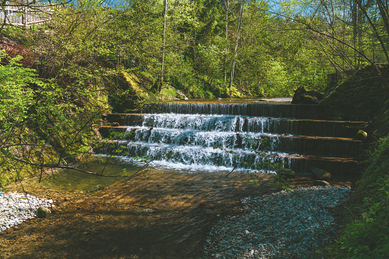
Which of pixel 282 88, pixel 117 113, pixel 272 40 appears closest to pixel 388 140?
pixel 117 113

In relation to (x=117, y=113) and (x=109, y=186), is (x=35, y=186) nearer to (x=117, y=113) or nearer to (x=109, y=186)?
(x=109, y=186)

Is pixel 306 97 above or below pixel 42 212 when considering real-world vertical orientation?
above

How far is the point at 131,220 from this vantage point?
471cm

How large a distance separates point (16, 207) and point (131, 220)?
2.66m

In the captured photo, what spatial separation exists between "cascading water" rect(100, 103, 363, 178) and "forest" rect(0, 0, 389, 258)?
133 cm

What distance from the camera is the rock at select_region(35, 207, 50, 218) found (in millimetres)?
4844

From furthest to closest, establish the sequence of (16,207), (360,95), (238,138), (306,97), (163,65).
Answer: (163,65) → (306,97) → (238,138) → (360,95) → (16,207)

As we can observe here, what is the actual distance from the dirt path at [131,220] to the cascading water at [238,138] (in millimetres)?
1269

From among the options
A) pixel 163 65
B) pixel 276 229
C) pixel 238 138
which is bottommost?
pixel 276 229

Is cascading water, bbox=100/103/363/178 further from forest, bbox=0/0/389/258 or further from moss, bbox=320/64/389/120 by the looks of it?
forest, bbox=0/0/389/258

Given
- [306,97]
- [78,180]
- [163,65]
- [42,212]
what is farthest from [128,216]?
[163,65]

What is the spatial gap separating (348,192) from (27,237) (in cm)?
661

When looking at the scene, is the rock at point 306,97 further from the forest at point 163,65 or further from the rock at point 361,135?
the rock at point 361,135

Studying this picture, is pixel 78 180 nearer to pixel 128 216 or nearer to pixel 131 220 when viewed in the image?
pixel 128 216
